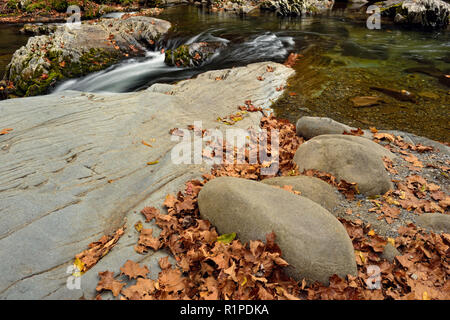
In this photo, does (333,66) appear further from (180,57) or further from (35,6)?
(35,6)

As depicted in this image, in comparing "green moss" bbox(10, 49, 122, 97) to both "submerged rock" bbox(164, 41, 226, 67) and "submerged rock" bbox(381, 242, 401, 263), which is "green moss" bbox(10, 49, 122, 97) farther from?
"submerged rock" bbox(381, 242, 401, 263)

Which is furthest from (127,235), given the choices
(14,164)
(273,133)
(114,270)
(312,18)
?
(312,18)

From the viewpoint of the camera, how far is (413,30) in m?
17.2

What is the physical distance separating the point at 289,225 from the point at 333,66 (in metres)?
9.23

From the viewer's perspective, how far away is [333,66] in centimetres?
1042

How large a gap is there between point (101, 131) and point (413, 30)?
20.7 metres

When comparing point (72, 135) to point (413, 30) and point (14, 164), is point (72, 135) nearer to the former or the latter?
point (14, 164)

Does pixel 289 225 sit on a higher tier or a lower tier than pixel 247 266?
higher

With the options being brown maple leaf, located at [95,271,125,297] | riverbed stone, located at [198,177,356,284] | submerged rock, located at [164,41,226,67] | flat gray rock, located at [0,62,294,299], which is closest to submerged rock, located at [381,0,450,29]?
submerged rock, located at [164,41,226,67]

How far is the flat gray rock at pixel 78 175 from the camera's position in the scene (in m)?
3.14

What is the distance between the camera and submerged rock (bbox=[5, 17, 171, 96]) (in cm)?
1070

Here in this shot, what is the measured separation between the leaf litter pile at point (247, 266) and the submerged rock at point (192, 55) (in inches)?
384

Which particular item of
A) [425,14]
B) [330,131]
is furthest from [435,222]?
[425,14]

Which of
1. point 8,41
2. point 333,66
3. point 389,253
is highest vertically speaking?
point 8,41
